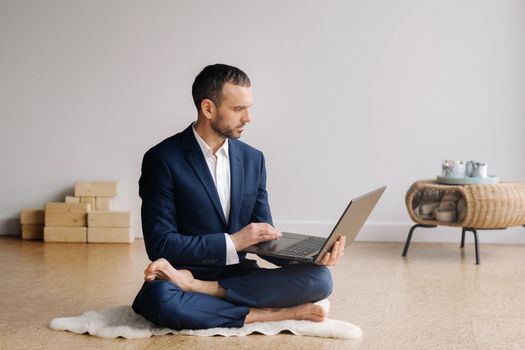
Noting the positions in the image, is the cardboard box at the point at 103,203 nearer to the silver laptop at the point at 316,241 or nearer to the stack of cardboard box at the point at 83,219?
the stack of cardboard box at the point at 83,219

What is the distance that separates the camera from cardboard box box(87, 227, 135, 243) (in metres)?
5.35

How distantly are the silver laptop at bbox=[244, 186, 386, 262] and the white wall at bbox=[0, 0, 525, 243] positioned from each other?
2284mm

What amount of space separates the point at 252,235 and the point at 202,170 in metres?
0.32

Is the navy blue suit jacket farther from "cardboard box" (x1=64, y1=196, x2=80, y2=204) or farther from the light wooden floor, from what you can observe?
"cardboard box" (x1=64, y1=196, x2=80, y2=204)

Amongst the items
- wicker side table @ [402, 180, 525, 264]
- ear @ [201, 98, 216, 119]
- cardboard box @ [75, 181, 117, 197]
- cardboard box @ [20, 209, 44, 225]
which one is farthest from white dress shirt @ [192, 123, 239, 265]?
cardboard box @ [20, 209, 44, 225]

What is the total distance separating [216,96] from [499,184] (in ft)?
7.20

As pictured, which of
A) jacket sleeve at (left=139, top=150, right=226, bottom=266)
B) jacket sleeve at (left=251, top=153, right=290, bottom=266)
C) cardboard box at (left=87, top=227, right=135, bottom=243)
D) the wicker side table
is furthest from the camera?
cardboard box at (left=87, top=227, right=135, bottom=243)

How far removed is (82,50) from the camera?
5.61 meters

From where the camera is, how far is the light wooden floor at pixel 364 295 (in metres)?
2.92

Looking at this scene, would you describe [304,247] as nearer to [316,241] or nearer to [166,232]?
[316,241]

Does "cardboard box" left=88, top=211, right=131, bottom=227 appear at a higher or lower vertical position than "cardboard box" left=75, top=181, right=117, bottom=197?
lower

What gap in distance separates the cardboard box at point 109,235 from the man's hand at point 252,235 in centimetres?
246

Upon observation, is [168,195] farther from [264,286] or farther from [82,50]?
[82,50]

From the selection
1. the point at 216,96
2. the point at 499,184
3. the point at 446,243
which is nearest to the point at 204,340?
the point at 216,96
